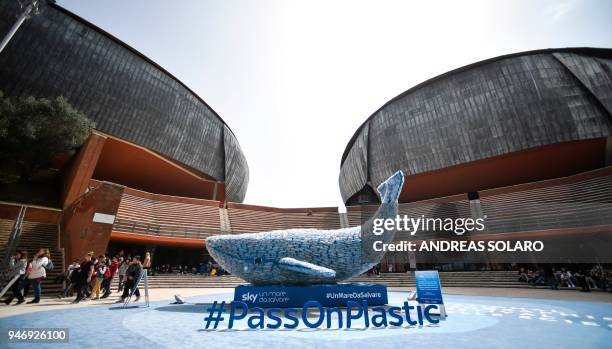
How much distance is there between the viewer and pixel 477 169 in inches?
1206

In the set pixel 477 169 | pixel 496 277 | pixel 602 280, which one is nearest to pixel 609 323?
pixel 602 280

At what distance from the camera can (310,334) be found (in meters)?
5.45

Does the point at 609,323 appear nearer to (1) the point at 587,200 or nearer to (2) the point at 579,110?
(1) the point at 587,200

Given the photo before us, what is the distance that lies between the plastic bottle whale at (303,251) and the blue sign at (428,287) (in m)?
1.59

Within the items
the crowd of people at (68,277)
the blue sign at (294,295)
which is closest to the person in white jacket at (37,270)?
the crowd of people at (68,277)

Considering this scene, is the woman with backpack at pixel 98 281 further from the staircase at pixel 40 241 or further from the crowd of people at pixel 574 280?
the crowd of people at pixel 574 280

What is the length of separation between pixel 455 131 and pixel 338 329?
30.8m

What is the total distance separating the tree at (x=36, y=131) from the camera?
1961cm

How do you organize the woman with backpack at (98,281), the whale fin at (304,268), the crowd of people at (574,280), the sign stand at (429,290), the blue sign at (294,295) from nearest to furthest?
the sign stand at (429,290), the whale fin at (304,268), the blue sign at (294,295), the woman with backpack at (98,281), the crowd of people at (574,280)

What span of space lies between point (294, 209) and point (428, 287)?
25.7m

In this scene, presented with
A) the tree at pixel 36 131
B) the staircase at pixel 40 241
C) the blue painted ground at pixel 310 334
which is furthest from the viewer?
the tree at pixel 36 131

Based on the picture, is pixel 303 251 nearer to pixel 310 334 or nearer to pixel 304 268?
pixel 304 268

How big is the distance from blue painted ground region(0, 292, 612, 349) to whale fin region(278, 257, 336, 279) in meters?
1.96

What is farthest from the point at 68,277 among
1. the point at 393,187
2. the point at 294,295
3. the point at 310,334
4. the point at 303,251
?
the point at 393,187
